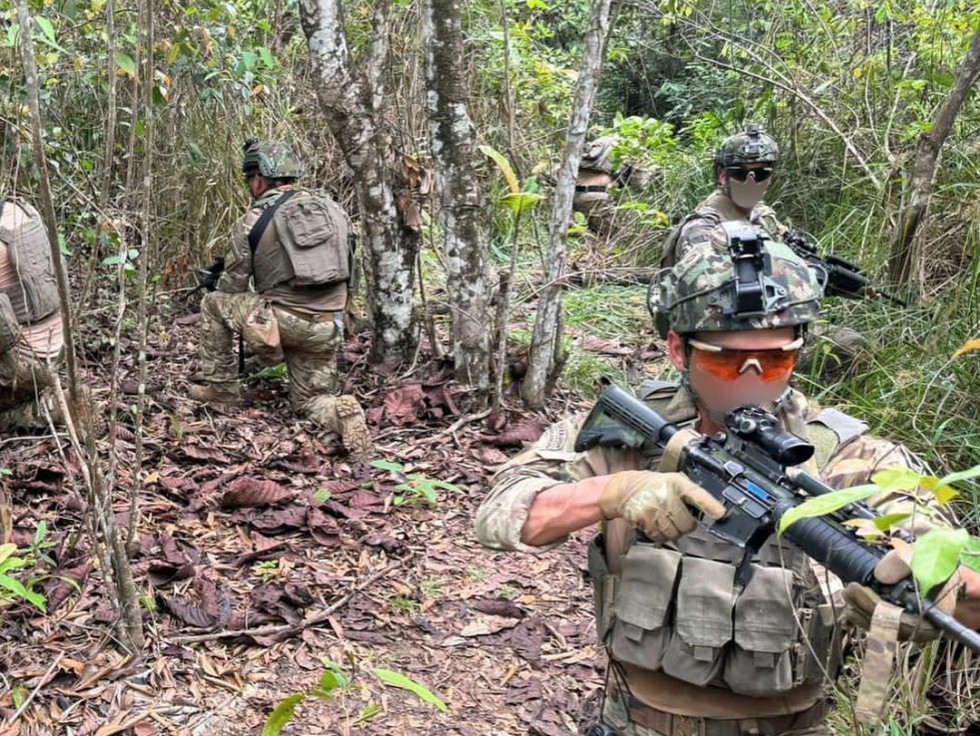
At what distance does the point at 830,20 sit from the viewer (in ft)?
24.7

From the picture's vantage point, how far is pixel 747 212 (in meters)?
5.35

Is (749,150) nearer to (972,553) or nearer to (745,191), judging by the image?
(745,191)

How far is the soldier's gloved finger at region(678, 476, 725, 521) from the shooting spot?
1.82m

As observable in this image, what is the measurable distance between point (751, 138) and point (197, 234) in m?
4.74

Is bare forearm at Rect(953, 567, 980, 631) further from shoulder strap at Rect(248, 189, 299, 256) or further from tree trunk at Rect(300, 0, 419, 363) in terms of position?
shoulder strap at Rect(248, 189, 299, 256)

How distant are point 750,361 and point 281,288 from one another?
4.58m

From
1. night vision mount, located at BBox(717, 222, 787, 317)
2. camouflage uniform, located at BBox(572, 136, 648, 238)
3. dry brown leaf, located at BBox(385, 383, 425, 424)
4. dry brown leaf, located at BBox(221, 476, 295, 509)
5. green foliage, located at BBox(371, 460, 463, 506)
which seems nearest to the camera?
night vision mount, located at BBox(717, 222, 787, 317)

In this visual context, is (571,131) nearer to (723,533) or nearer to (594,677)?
(594,677)

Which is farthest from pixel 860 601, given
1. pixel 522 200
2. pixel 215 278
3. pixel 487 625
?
pixel 215 278

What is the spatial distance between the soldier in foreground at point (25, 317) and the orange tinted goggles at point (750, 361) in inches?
146

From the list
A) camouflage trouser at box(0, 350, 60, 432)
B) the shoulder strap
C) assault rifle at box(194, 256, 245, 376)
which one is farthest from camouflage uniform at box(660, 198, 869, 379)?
camouflage trouser at box(0, 350, 60, 432)

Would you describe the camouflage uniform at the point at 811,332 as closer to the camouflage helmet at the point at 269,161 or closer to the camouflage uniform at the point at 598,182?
the camouflage helmet at the point at 269,161

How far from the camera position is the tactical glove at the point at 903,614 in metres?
1.54

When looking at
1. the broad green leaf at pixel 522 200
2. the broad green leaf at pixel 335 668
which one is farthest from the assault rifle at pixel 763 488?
the broad green leaf at pixel 522 200
